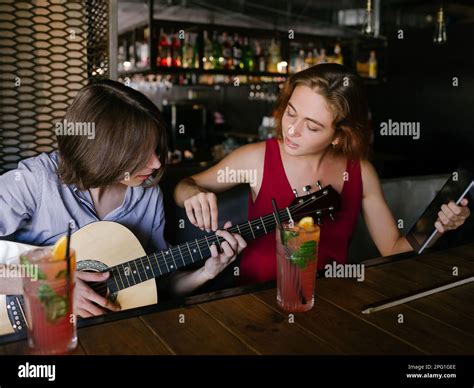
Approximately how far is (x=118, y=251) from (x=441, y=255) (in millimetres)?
986

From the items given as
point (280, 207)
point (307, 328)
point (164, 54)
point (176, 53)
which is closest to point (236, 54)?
point (176, 53)

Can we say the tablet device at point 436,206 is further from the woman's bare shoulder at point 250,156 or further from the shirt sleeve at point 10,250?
the shirt sleeve at point 10,250

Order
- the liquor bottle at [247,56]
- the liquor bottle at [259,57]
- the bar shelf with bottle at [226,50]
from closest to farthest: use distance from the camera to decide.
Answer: the bar shelf with bottle at [226,50], the liquor bottle at [247,56], the liquor bottle at [259,57]

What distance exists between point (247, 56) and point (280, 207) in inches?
124

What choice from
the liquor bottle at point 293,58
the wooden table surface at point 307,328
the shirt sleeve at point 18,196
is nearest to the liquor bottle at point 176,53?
the liquor bottle at point 293,58

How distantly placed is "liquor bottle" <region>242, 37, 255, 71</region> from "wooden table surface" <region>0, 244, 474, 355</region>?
375 centimetres

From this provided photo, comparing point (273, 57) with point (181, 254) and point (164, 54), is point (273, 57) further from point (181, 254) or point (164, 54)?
point (181, 254)

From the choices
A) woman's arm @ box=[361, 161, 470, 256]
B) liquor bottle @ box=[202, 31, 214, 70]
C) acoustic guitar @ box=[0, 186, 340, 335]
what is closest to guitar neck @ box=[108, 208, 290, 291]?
acoustic guitar @ box=[0, 186, 340, 335]

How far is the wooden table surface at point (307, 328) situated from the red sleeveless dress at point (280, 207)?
0.63 m

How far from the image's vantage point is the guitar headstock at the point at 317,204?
1.53 m

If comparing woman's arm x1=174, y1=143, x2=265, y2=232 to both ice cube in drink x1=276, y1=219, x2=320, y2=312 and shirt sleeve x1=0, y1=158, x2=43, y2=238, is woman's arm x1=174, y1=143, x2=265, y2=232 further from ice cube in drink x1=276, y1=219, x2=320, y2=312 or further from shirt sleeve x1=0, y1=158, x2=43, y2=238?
ice cube in drink x1=276, y1=219, x2=320, y2=312

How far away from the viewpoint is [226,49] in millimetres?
4625
